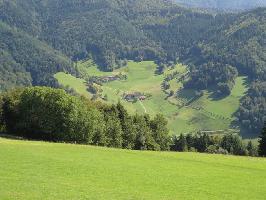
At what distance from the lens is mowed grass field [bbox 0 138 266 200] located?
45.3m

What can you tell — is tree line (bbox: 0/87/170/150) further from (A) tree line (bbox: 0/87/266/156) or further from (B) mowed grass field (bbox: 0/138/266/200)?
(B) mowed grass field (bbox: 0/138/266/200)

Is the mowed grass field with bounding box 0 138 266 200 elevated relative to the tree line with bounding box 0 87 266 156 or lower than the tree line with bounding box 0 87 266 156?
lower

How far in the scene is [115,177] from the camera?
186 ft

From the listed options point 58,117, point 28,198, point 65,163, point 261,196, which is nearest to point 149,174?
point 65,163

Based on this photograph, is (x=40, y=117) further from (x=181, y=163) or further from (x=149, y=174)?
(x=149, y=174)

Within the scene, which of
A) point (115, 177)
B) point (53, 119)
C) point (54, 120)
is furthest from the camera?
point (53, 119)

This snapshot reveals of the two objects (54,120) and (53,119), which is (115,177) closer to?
(54,120)

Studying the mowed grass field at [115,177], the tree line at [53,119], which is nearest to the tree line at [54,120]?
the tree line at [53,119]

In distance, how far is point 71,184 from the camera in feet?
160

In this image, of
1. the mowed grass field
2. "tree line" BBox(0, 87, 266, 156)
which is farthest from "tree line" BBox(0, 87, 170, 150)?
the mowed grass field

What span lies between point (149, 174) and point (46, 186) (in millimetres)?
19164

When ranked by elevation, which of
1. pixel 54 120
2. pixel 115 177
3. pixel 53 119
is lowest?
pixel 115 177

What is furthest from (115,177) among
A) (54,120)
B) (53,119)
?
(53,119)

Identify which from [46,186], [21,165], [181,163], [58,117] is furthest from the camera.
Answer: [58,117]
